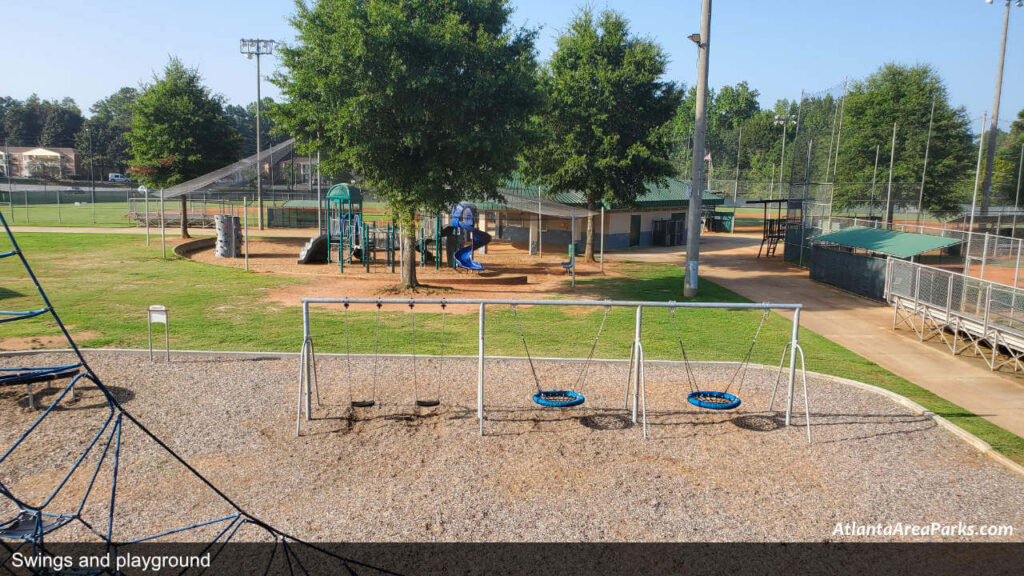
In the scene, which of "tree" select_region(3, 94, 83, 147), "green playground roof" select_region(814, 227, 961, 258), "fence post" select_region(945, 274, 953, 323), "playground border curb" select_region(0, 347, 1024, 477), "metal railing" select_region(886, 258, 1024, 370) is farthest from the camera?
"tree" select_region(3, 94, 83, 147)

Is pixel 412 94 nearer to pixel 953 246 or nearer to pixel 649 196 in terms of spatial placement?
pixel 953 246

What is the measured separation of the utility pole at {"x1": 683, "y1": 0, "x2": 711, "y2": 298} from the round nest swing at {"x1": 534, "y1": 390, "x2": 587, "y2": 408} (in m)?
12.1

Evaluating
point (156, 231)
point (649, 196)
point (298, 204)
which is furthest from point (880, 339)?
point (298, 204)

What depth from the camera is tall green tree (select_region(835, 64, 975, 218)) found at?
34.5 meters

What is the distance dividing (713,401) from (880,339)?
346 inches

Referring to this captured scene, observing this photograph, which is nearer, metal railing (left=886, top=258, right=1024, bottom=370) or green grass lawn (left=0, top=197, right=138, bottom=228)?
metal railing (left=886, top=258, right=1024, bottom=370)

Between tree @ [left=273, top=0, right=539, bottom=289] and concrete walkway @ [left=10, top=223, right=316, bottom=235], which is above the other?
tree @ [left=273, top=0, right=539, bottom=289]

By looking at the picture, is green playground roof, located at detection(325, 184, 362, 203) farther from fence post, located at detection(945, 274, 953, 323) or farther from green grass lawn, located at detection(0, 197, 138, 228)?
green grass lawn, located at detection(0, 197, 138, 228)

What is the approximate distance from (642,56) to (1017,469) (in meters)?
21.7

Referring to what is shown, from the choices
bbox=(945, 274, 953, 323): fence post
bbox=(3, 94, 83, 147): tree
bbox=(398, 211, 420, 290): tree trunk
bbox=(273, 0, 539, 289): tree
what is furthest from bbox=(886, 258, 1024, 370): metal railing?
bbox=(3, 94, 83, 147): tree

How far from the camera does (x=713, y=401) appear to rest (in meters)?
10.0

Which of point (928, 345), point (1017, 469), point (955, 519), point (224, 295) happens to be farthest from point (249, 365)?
point (928, 345)

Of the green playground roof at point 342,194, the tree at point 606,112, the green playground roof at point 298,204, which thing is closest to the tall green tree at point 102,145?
the green playground roof at point 298,204

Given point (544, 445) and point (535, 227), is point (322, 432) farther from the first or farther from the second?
point (535, 227)
